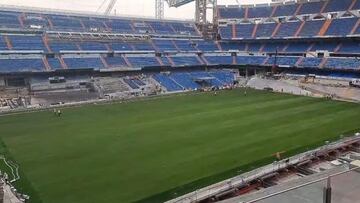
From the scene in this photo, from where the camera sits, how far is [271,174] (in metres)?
18.4

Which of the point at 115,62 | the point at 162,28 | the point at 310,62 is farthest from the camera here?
the point at 162,28

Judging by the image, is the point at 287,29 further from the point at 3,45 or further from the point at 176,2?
the point at 3,45

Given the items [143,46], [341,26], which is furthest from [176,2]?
[341,26]

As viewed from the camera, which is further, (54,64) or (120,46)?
(120,46)

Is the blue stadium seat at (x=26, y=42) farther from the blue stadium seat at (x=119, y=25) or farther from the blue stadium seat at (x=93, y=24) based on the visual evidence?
the blue stadium seat at (x=119, y=25)

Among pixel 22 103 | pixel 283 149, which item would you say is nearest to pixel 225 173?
pixel 283 149

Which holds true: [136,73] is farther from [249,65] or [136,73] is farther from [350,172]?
[350,172]

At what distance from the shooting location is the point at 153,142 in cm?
2495

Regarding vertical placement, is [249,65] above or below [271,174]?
above

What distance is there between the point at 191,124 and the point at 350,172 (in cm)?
2228

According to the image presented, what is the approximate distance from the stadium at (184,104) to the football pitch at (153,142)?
103mm

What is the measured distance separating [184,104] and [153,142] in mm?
16507

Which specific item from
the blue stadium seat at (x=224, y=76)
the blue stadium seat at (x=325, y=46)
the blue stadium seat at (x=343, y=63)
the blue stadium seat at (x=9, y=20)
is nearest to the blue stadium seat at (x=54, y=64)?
the blue stadium seat at (x=9, y=20)

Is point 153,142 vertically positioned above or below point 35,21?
below
